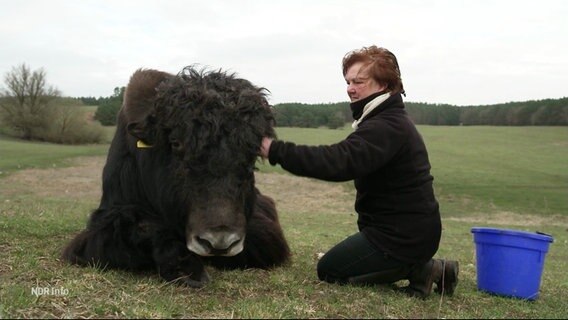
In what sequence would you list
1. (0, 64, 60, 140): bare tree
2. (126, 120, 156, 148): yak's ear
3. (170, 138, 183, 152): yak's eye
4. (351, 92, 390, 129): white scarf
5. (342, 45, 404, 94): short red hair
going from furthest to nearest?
(0, 64, 60, 140): bare tree
(342, 45, 404, 94): short red hair
(351, 92, 390, 129): white scarf
(126, 120, 156, 148): yak's ear
(170, 138, 183, 152): yak's eye

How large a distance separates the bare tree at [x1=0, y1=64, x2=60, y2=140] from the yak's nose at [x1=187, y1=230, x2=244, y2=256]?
6648 cm

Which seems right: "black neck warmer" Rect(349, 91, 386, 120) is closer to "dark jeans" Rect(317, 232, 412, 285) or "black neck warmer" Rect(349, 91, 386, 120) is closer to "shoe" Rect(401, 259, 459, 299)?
"dark jeans" Rect(317, 232, 412, 285)

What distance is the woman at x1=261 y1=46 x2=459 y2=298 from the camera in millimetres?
4297

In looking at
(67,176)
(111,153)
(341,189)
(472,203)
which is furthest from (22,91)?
(111,153)

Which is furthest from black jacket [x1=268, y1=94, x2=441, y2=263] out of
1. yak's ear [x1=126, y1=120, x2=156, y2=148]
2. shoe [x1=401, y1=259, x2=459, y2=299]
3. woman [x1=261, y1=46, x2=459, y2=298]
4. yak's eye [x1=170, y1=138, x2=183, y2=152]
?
yak's ear [x1=126, y1=120, x2=156, y2=148]

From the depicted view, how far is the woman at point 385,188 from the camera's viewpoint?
4297mm

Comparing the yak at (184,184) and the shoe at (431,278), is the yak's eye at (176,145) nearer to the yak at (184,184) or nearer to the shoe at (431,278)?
the yak at (184,184)

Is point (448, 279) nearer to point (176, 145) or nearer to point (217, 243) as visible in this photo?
point (217, 243)

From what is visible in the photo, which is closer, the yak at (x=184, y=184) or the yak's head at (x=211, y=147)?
the yak's head at (x=211, y=147)

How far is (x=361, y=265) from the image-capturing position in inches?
187

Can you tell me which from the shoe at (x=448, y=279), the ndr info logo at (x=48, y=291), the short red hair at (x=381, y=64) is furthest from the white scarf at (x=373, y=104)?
the ndr info logo at (x=48, y=291)

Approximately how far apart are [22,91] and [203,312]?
229 feet

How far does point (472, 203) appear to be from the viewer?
26.5 m

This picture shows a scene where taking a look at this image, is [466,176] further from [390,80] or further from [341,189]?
[390,80]
